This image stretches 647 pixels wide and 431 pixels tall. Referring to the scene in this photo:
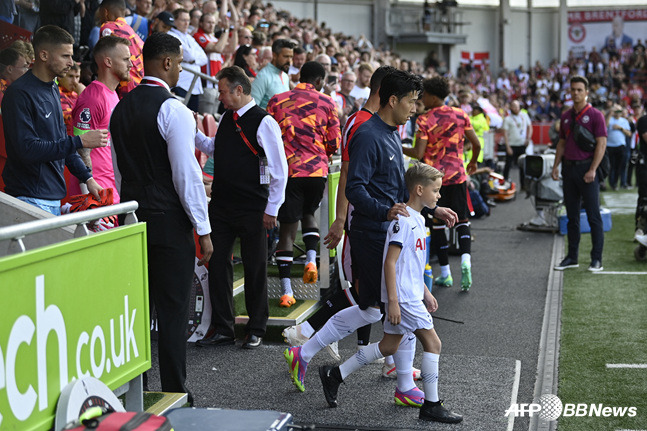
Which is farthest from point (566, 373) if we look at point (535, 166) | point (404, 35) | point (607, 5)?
point (607, 5)

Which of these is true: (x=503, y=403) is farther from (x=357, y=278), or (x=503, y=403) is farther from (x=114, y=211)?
(x=114, y=211)

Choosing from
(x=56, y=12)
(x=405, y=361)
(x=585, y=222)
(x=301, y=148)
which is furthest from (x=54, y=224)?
(x=585, y=222)

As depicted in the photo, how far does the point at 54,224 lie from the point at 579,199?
721 cm

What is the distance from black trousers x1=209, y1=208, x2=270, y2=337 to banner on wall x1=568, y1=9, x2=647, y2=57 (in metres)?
41.3

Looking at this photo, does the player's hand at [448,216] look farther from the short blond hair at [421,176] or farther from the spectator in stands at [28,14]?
the spectator in stands at [28,14]

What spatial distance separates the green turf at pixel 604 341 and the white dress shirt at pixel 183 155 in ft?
7.66

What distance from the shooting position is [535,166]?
12516mm

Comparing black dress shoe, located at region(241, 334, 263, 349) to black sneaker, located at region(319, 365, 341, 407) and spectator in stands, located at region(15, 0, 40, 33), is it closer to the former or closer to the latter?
black sneaker, located at region(319, 365, 341, 407)

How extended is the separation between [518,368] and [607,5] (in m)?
43.4

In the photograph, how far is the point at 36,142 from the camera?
4766 millimetres

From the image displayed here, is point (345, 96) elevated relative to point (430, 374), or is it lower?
elevated

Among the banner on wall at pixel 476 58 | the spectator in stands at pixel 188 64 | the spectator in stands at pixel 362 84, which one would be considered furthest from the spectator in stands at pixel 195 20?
the banner on wall at pixel 476 58

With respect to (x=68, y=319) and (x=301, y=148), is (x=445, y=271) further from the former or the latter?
(x=68, y=319)

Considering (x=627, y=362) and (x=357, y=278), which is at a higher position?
(x=357, y=278)
